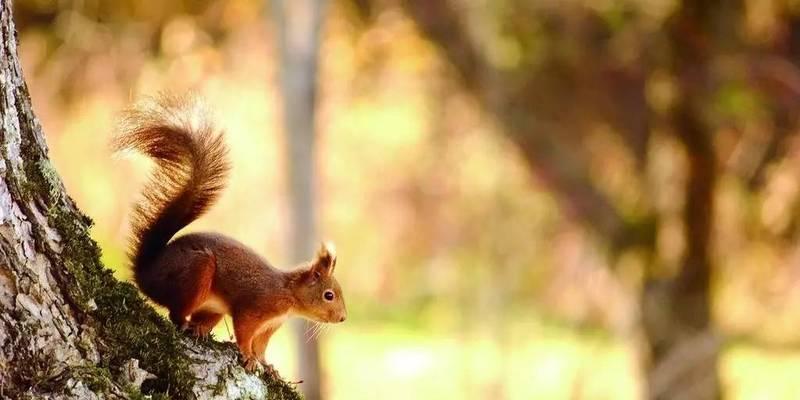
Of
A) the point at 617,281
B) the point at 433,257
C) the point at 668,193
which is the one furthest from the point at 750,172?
the point at 433,257

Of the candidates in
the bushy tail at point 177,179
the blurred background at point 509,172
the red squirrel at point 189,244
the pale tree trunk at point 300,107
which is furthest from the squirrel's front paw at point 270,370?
the blurred background at point 509,172

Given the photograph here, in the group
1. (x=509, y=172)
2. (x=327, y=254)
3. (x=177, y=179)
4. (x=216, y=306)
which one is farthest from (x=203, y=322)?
(x=509, y=172)

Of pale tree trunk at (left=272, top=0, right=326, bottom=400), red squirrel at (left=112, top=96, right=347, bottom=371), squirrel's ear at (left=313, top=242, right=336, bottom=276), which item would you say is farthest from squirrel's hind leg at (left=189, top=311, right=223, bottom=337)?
pale tree trunk at (left=272, top=0, right=326, bottom=400)

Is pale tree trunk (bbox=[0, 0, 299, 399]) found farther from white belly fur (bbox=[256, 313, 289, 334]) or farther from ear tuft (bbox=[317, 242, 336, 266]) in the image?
ear tuft (bbox=[317, 242, 336, 266])

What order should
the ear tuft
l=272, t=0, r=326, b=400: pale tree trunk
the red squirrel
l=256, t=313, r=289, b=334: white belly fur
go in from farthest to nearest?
l=272, t=0, r=326, b=400: pale tree trunk, the ear tuft, l=256, t=313, r=289, b=334: white belly fur, the red squirrel

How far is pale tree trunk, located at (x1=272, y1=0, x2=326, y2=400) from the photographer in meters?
3.75

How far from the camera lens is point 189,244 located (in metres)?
1.49

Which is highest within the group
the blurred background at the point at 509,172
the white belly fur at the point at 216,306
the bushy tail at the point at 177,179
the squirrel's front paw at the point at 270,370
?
the blurred background at the point at 509,172

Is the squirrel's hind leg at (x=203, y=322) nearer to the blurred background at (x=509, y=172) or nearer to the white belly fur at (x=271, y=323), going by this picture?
the white belly fur at (x=271, y=323)

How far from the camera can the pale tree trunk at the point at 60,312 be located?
1.22 metres

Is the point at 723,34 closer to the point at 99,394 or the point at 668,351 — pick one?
the point at 668,351

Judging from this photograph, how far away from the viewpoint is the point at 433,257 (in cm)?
646

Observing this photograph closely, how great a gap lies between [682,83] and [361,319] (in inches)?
90.7

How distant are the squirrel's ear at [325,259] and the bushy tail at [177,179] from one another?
27cm
